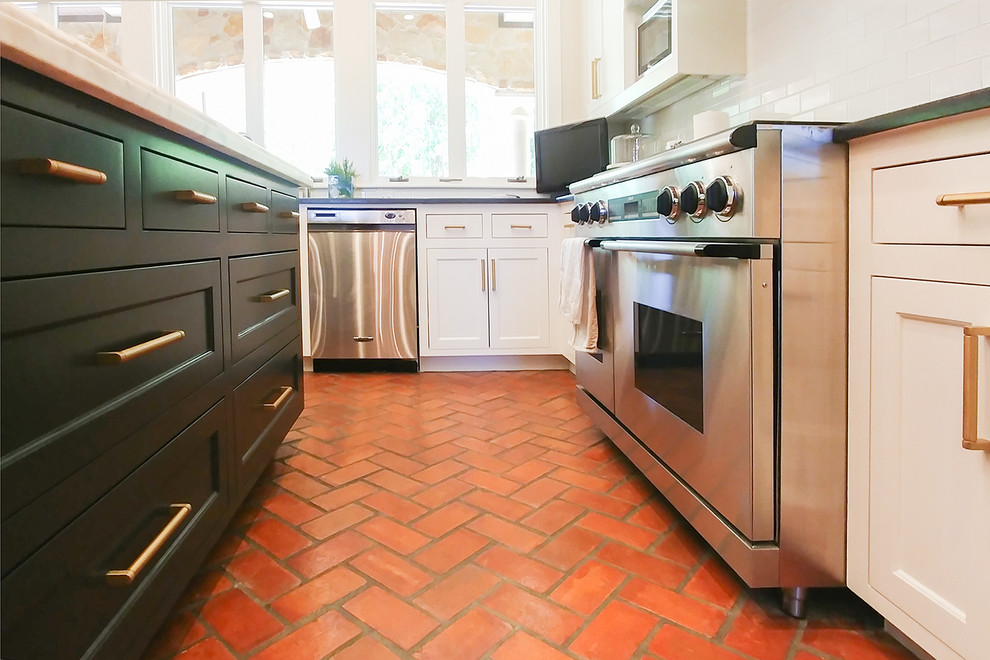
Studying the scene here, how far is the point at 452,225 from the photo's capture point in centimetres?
355

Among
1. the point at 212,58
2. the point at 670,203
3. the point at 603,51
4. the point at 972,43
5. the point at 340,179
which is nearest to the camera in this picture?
the point at 972,43

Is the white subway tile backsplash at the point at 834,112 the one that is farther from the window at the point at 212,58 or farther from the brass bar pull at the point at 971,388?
the window at the point at 212,58

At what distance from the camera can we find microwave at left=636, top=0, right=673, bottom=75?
2.46 metres

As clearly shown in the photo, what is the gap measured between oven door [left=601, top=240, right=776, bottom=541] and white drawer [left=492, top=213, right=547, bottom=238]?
1.75 meters

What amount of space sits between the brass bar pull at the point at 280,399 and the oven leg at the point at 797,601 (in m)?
1.36

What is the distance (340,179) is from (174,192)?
2915 millimetres

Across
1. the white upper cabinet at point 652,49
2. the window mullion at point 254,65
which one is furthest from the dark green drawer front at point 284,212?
the window mullion at point 254,65

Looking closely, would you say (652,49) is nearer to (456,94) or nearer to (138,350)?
(456,94)

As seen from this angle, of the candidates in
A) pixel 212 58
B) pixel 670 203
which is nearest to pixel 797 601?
pixel 670 203

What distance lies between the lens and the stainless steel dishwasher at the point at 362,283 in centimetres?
355

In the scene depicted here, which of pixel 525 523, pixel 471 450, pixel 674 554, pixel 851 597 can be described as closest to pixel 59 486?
pixel 525 523

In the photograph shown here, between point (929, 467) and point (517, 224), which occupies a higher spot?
point (517, 224)

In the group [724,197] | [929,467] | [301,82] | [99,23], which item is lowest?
[929,467]

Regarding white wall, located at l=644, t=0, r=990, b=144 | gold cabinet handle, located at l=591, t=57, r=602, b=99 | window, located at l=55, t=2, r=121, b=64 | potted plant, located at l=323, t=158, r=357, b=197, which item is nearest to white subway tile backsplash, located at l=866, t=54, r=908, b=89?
white wall, located at l=644, t=0, r=990, b=144
